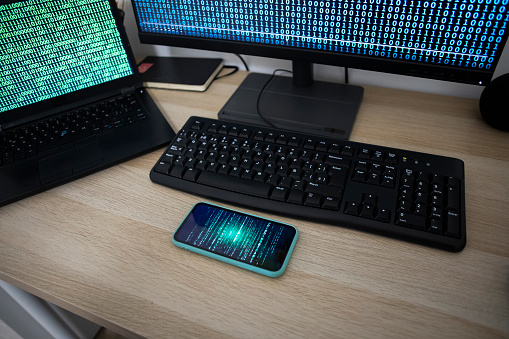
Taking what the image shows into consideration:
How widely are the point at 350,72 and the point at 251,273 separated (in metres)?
0.54

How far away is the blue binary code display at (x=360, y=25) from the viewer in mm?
525

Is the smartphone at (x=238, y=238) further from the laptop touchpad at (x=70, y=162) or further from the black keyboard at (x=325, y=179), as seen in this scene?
the laptop touchpad at (x=70, y=162)

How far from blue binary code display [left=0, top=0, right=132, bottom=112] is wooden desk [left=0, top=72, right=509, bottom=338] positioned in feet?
0.72

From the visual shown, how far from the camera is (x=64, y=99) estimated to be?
73cm

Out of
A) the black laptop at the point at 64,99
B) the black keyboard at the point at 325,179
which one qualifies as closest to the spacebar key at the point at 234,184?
the black keyboard at the point at 325,179

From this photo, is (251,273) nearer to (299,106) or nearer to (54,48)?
(299,106)

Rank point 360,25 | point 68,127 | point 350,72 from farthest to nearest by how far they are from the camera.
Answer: point 350,72 → point 68,127 → point 360,25

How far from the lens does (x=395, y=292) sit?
435 mm

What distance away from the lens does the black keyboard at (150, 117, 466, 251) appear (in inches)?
19.3

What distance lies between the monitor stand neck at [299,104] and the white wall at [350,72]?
0.06m

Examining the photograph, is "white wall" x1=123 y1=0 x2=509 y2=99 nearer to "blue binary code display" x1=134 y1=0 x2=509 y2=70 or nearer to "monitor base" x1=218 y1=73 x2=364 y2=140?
"monitor base" x1=218 y1=73 x2=364 y2=140

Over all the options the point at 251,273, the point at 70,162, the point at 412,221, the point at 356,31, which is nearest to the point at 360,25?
the point at 356,31

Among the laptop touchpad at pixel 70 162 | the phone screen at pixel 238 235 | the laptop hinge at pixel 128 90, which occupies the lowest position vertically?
the phone screen at pixel 238 235

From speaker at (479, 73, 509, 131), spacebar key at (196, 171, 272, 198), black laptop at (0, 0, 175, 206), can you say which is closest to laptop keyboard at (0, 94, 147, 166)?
black laptop at (0, 0, 175, 206)
